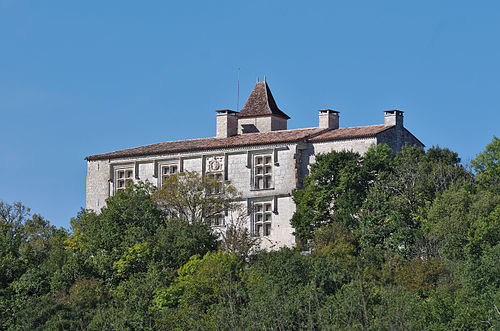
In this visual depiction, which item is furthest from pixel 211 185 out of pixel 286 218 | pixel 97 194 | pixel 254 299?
pixel 254 299

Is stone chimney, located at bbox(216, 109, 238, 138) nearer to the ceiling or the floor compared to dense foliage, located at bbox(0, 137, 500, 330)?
nearer to the ceiling

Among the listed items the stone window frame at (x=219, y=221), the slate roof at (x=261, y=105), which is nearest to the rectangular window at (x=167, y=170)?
the stone window frame at (x=219, y=221)

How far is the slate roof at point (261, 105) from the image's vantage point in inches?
2790

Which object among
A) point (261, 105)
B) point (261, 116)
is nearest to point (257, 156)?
point (261, 116)

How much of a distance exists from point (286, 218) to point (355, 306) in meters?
15.3

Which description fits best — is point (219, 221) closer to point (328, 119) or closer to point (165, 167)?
point (165, 167)

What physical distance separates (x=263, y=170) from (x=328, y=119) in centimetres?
440

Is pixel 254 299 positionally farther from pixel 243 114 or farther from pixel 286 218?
pixel 243 114

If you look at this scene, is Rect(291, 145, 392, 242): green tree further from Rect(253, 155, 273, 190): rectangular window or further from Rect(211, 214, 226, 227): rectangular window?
Rect(211, 214, 226, 227): rectangular window

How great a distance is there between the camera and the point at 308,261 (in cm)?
5466

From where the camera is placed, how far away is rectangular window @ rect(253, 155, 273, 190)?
6506cm

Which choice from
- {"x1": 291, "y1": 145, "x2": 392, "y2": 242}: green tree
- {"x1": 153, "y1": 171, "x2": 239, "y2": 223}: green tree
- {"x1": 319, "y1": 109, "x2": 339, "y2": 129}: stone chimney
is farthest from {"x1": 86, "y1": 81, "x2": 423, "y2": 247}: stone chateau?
{"x1": 291, "y1": 145, "x2": 392, "y2": 242}: green tree

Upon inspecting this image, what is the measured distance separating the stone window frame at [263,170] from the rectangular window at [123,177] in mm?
7931

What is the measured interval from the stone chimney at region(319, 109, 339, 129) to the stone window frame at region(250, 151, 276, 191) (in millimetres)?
3398
